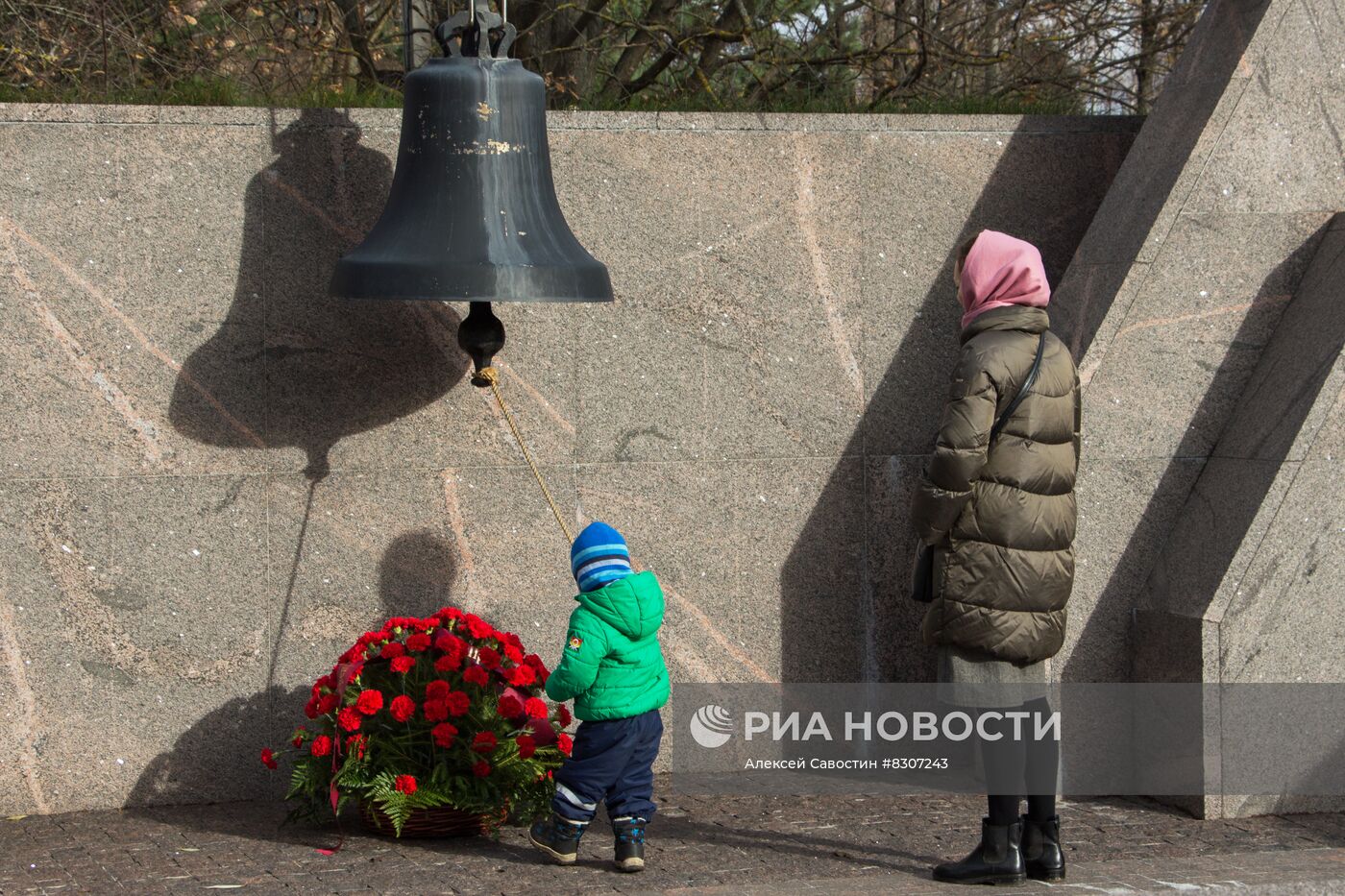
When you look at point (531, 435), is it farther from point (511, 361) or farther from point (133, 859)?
point (133, 859)

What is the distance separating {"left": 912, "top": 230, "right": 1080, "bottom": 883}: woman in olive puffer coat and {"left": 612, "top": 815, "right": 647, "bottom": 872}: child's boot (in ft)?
2.91

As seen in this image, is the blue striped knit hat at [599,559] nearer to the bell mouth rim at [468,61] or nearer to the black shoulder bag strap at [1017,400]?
the black shoulder bag strap at [1017,400]

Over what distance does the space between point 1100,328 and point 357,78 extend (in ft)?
12.8

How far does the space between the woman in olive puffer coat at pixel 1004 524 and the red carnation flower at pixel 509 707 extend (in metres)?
1.32

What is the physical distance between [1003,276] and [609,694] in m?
1.67

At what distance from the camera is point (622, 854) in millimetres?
4641

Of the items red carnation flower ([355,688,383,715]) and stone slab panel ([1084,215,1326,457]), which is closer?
red carnation flower ([355,688,383,715])

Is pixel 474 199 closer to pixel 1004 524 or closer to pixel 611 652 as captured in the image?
pixel 611 652

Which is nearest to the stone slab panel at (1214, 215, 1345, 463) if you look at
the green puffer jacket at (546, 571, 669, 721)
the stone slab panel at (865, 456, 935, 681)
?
the stone slab panel at (865, 456, 935, 681)

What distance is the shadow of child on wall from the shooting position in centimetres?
545

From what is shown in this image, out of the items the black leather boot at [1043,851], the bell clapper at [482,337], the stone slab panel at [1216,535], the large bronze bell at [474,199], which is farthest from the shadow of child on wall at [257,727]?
the stone slab panel at [1216,535]

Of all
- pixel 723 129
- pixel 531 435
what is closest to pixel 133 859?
pixel 531 435

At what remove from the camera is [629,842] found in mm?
4645

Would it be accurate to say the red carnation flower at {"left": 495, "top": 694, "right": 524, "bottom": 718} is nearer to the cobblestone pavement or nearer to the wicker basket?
the wicker basket
